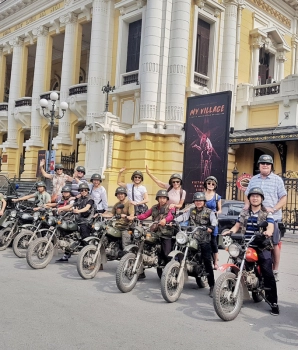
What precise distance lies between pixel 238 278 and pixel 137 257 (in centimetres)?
183

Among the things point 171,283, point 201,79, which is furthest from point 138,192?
point 201,79

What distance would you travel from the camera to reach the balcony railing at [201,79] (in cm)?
1948

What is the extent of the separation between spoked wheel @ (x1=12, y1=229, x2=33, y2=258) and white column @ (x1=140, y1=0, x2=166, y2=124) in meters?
10.3

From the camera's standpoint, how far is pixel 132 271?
6.31 metres

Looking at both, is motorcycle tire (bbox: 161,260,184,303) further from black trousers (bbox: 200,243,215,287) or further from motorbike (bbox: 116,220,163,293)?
motorbike (bbox: 116,220,163,293)

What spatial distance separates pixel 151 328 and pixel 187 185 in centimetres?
794

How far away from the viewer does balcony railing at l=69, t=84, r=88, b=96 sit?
71.9 feet

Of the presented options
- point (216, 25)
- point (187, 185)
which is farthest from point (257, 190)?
point (216, 25)

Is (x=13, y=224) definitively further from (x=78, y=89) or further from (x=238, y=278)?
(x=78, y=89)

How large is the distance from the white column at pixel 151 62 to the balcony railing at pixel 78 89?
484cm

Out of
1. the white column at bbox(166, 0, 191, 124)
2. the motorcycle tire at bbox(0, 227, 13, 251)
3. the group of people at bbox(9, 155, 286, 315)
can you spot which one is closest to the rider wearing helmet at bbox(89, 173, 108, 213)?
the group of people at bbox(9, 155, 286, 315)

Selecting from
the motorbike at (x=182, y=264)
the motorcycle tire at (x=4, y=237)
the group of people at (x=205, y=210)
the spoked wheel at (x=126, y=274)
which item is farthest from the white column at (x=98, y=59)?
the motorbike at (x=182, y=264)

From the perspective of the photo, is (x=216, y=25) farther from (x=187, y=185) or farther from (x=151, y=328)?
(x=151, y=328)

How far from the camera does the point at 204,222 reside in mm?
6461
